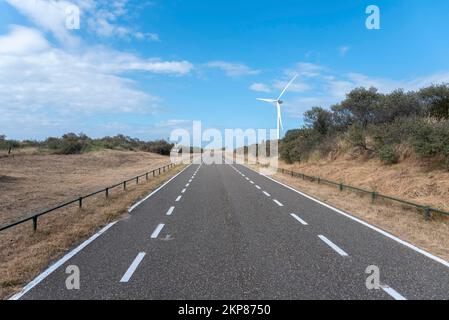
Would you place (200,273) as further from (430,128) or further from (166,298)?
(430,128)

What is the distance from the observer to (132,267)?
252 inches

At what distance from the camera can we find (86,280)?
18.9ft

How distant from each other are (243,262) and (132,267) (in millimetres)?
2065

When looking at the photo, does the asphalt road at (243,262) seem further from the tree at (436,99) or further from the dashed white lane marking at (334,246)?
the tree at (436,99)

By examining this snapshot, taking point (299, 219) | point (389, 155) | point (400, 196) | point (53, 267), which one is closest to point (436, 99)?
point (389, 155)

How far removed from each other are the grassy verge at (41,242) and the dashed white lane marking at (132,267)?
5.24 feet

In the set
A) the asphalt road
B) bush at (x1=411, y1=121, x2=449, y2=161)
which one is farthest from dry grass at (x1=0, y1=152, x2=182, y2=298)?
bush at (x1=411, y1=121, x2=449, y2=161)

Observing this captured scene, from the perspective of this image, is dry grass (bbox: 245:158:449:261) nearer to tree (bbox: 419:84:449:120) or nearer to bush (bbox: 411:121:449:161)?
bush (bbox: 411:121:449:161)

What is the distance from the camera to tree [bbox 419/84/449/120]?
2292cm

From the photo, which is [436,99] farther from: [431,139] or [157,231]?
[157,231]

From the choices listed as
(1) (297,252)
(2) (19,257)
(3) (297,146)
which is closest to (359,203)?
(1) (297,252)

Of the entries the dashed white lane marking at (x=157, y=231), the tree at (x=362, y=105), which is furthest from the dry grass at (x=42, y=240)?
the tree at (x=362, y=105)

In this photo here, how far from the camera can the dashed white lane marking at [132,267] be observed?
229 inches

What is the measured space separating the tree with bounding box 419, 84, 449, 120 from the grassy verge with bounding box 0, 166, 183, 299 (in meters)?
20.8
